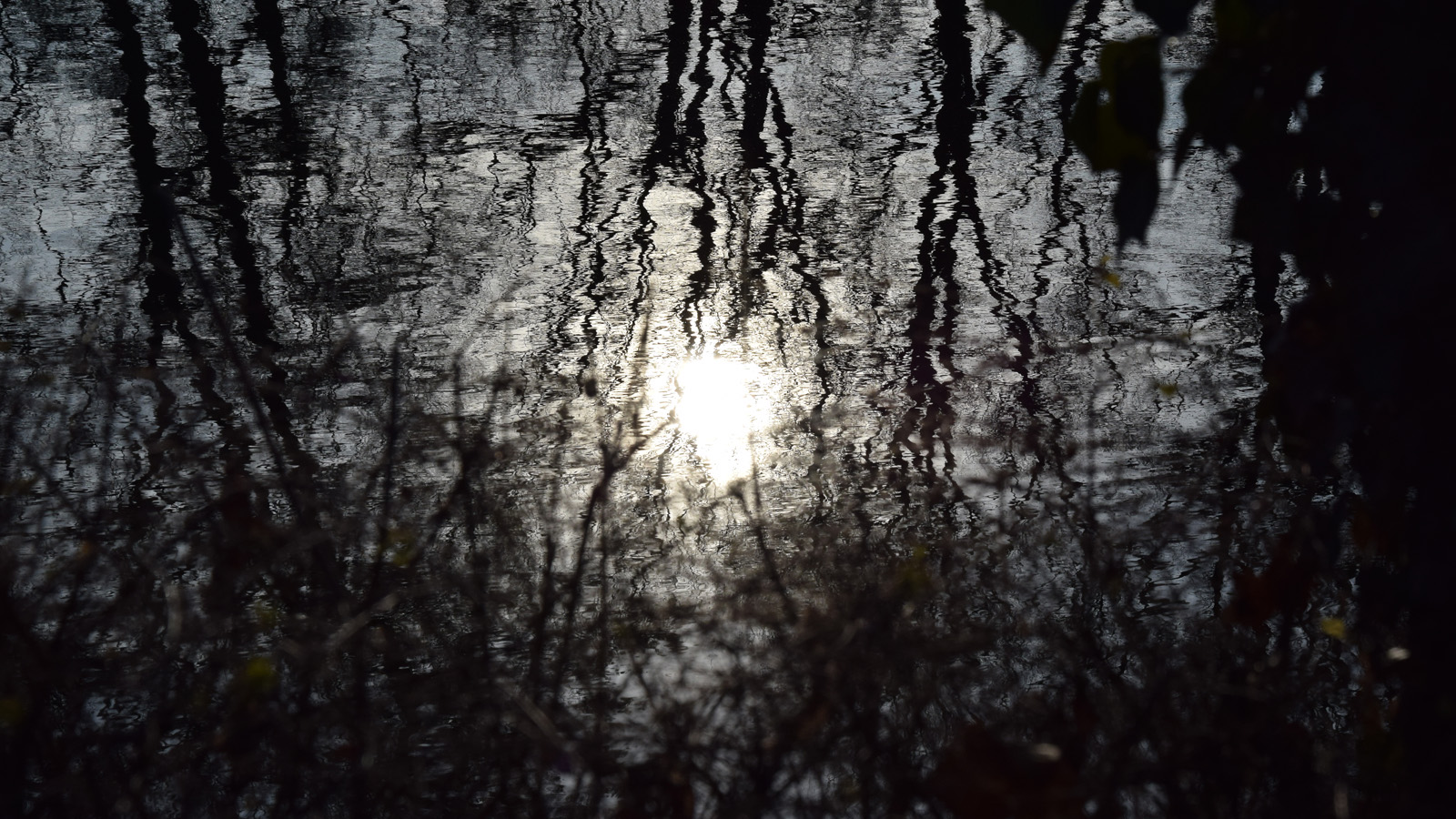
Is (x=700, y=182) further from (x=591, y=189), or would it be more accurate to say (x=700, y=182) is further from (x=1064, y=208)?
(x=1064, y=208)

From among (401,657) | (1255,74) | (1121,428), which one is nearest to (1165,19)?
(1255,74)

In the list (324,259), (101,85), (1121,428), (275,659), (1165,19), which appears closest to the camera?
(1165,19)

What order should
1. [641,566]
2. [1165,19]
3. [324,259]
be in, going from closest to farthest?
[1165,19], [641,566], [324,259]

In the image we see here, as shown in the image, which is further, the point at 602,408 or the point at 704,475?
the point at 602,408

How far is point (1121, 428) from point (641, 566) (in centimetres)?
185

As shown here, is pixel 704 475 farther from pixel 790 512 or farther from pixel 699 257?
pixel 699 257

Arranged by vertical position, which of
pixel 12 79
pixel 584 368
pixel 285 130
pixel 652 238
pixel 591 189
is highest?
pixel 12 79

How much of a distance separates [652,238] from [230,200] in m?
2.29

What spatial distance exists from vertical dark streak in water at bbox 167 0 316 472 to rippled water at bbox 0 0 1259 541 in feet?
0.07

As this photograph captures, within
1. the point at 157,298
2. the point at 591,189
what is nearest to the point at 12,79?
the point at 157,298

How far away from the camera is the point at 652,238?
612cm

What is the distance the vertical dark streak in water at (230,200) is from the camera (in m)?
4.64

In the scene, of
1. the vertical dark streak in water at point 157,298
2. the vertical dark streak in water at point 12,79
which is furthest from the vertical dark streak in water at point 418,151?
the vertical dark streak in water at point 12,79

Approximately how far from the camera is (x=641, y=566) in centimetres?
366
